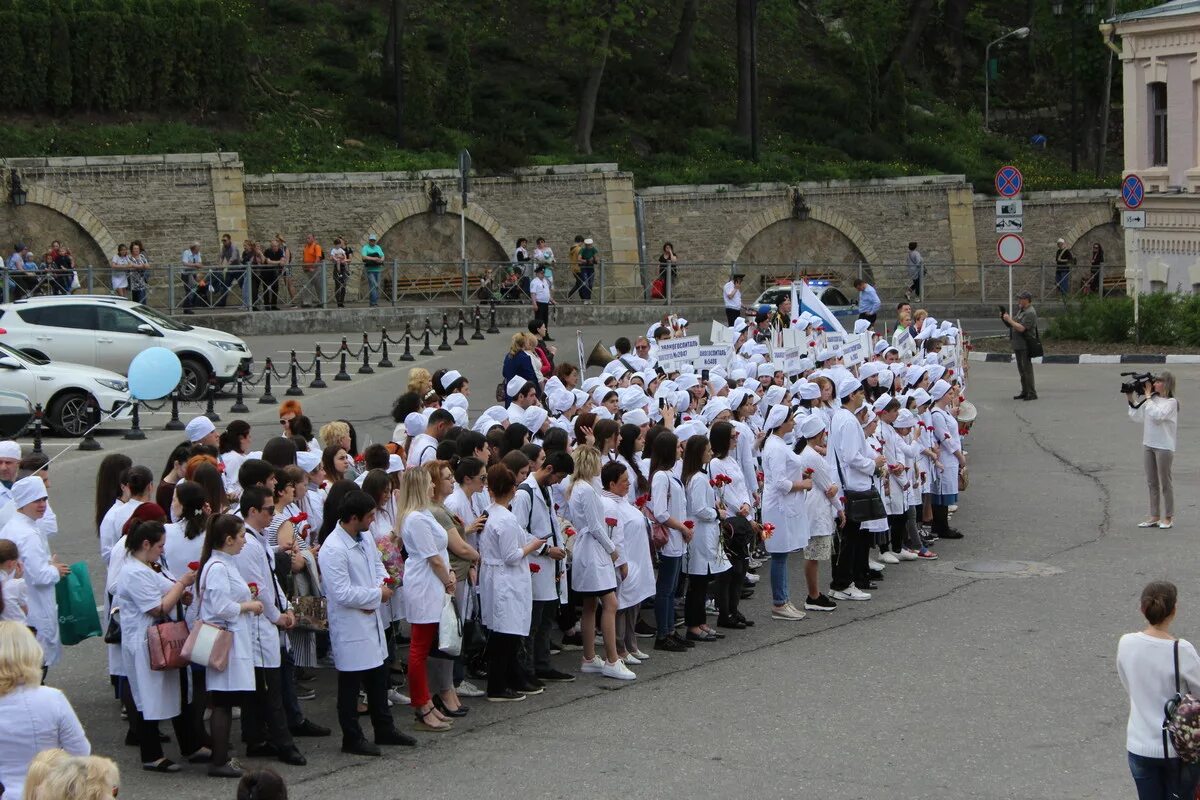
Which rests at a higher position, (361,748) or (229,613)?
(229,613)

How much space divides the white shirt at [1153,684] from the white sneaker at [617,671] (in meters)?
4.33

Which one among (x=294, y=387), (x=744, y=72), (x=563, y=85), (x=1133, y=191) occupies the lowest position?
(x=294, y=387)

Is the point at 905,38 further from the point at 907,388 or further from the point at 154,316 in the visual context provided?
the point at 907,388

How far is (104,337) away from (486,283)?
14108 millimetres

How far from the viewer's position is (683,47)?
5428 centimetres

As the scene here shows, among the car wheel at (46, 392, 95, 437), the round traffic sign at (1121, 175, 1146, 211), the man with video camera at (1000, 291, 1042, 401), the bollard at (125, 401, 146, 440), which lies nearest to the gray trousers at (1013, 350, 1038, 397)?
the man with video camera at (1000, 291, 1042, 401)

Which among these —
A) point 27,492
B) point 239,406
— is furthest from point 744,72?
point 27,492

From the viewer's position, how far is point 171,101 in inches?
1658

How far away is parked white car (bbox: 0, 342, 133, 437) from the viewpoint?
69.8 ft

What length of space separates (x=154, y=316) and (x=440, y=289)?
1396cm

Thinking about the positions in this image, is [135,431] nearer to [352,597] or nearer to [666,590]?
[666,590]

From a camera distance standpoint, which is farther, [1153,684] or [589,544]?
[589,544]

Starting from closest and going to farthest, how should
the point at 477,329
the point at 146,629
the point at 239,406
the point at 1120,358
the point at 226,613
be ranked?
the point at 226,613
the point at 146,629
the point at 239,406
the point at 1120,358
the point at 477,329

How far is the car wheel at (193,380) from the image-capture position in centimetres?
2419
